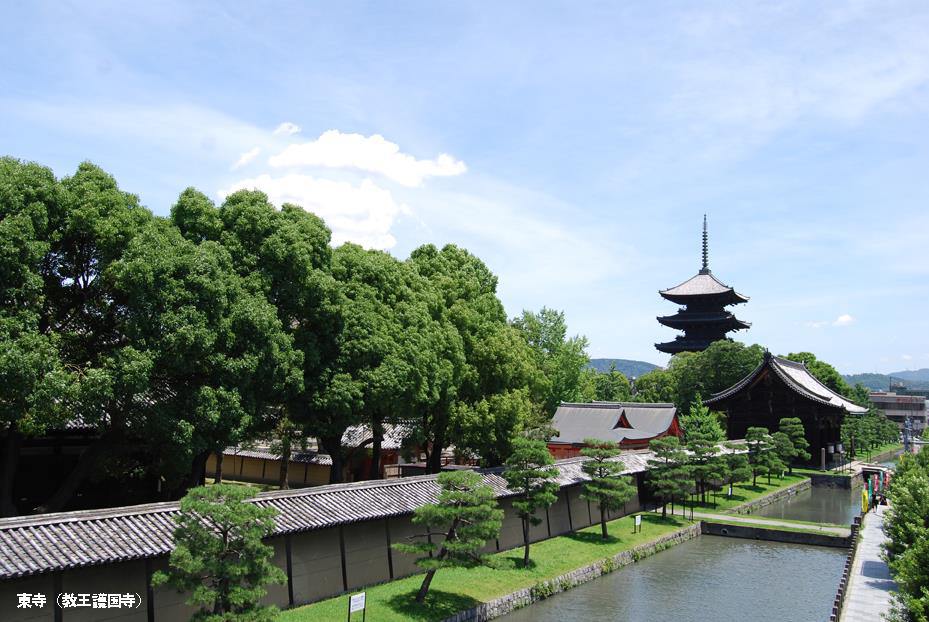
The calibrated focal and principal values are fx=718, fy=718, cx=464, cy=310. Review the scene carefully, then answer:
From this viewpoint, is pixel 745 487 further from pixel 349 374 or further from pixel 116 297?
pixel 116 297

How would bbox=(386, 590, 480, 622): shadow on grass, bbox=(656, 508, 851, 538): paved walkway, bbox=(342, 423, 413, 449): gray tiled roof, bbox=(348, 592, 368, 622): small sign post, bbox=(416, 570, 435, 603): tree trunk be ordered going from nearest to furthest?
1. bbox=(348, 592, 368, 622): small sign post
2. bbox=(386, 590, 480, 622): shadow on grass
3. bbox=(416, 570, 435, 603): tree trunk
4. bbox=(656, 508, 851, 538): paved walkway
5. bbox=(342, 423, 413, 449): gray tiled roof

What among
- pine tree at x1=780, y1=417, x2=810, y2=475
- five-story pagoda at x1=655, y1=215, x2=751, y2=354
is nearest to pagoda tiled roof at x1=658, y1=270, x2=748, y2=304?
five-story pagoda at x1=655, y1=215, x2=751, y2=354

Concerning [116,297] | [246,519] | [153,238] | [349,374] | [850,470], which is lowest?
→ [850,470]

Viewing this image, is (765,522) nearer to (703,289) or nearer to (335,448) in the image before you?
(335,448)

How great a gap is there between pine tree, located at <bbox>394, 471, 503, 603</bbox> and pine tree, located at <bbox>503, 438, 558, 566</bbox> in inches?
209

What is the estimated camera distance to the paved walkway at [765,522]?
36469 mm

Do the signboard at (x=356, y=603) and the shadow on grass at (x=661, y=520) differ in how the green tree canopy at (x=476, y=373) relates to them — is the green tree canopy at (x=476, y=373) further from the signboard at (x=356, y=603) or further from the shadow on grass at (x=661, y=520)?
the signboard at (x=356, y=603)

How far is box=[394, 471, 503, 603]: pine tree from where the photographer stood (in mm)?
21281

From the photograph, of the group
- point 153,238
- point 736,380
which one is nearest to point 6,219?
point 153,238

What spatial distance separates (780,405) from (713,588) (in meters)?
43.1

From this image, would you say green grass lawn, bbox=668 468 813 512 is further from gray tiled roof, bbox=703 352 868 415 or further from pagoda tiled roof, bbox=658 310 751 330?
pagoda tiled roof, bbox=658 310 751 330

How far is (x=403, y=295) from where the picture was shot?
31688mm

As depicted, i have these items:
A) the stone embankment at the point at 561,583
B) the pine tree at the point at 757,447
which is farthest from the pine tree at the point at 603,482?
the pine tree at the point at 757,447

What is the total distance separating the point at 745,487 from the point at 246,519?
4465cm
